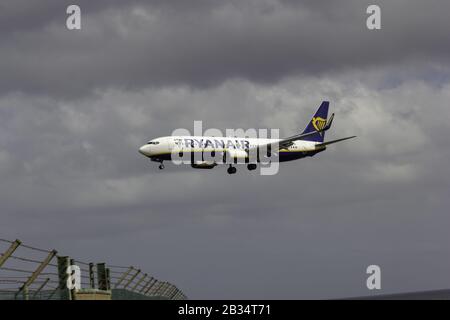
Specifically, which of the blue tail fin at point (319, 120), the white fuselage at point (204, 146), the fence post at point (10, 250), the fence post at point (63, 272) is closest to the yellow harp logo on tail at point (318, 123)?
the blue tail fin at point (319, 120)

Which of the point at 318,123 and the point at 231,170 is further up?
the point at 318,123

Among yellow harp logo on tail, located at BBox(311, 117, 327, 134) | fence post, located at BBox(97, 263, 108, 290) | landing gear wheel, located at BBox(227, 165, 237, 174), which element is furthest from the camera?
yellow harp logo on tail, located at BBox(311, 117, 327, 134)

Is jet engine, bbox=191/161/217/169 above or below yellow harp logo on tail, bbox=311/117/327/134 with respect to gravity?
below

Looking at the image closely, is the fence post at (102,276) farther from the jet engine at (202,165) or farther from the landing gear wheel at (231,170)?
the landing gear wheel at (231,170)

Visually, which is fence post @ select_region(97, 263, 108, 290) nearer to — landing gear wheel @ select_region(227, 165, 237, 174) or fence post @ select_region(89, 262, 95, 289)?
fence post @ select_region(89, 262, 95, 289)

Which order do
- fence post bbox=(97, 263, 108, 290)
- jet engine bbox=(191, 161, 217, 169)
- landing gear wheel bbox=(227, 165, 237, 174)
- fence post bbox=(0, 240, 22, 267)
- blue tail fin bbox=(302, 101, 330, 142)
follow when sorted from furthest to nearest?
blue tail fin bbox=(302, 101, 330, 142) → landing gear wheel bbox=(227, 165, 237, 174) → jet engine bbox=(191, 161, 217, 169) → fence post bbox=(97, 263, 108, 290) → fence post bbox=(0, 240, 22, 267)

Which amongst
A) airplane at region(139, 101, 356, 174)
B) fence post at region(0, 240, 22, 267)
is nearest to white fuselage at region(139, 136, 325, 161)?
airplane at region(139, 101, 356, 174)

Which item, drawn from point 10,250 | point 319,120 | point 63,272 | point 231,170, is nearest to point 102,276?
point 63,272

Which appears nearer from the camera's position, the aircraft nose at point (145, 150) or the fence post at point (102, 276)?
the fence post at point (102, 276)

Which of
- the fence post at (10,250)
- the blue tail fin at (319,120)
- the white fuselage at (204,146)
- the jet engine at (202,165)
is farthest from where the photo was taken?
the blue tail fin at (319,120)

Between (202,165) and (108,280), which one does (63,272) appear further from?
(202,165)
